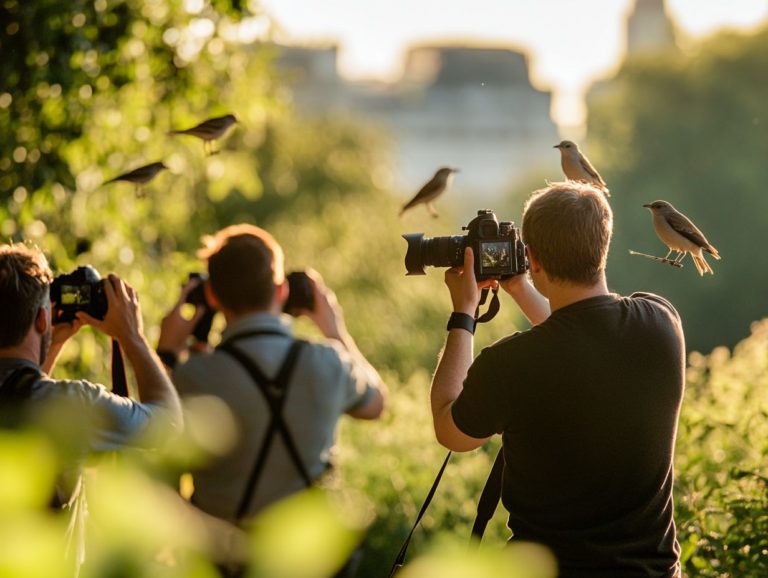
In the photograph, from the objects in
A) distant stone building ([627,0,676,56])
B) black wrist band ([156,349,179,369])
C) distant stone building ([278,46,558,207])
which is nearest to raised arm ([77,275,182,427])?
black wrist band ([156,349,179,369])

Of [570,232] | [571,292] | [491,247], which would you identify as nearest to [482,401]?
[571,292]

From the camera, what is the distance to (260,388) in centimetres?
379

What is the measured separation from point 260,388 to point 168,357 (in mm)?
737

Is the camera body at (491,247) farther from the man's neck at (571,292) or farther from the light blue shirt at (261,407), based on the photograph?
the light blue shirt at (261,407)

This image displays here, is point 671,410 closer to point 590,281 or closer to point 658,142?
point 590,281

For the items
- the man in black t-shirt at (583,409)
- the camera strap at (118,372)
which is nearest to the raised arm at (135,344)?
the camera strap at (118,372)

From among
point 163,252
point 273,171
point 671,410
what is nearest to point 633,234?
point 273,171

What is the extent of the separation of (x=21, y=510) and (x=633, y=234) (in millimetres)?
29615

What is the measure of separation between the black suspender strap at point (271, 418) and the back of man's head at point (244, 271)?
19 centimetres

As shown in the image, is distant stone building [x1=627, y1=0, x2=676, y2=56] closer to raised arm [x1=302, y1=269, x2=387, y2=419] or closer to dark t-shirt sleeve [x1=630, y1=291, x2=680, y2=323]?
raised arm [x1=302, y1=269, x2=387, y2=419]

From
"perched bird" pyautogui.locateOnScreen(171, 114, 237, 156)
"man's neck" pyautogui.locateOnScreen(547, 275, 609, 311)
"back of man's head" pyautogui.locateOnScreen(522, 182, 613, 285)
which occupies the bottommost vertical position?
"perched bird" pyautogui.locateOnScreen(171, 114, 237, 156)

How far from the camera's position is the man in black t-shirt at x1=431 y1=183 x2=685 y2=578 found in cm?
256

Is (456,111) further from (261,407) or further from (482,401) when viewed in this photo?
(482,401)

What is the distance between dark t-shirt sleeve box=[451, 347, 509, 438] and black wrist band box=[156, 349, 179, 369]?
1.99 meters
